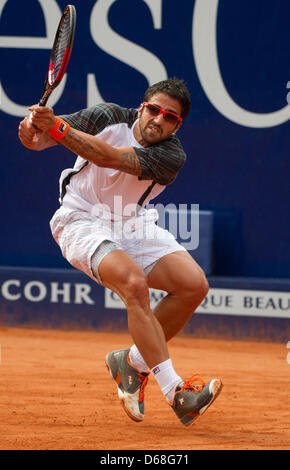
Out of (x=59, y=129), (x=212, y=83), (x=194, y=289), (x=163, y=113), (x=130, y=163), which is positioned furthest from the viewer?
(x=212, y=83)

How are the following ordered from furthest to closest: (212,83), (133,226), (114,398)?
1. (212,83)
2. (114,398)
3. (133,226)

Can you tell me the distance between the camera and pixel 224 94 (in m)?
6.04

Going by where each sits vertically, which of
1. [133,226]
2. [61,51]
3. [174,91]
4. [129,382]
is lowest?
[129,382]

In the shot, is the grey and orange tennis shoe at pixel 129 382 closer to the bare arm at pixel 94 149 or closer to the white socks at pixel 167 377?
the white socks at pixel 167 377

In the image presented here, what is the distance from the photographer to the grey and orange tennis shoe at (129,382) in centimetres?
358

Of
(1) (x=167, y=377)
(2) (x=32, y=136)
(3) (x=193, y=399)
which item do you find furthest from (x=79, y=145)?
(3) (x=193, y=399)

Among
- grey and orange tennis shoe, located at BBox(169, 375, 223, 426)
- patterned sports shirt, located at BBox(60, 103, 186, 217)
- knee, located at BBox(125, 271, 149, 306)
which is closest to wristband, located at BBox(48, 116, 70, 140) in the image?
patterned sports shirt, located at BBox(60, 103, 186, 217)

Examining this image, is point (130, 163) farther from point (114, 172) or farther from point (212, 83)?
point (212, 83)

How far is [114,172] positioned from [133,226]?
0.99 ft

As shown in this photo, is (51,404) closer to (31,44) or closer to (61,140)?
(61,140)

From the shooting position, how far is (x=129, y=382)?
3.72 metres
